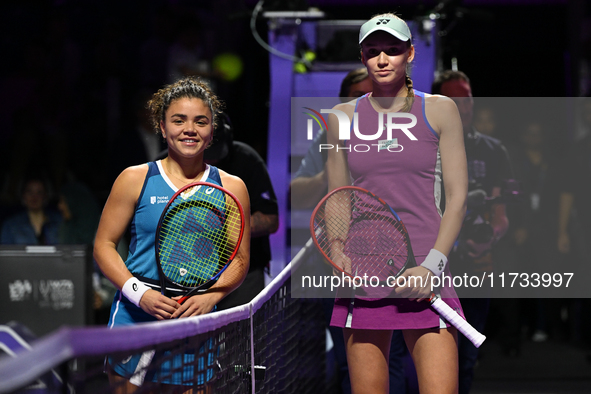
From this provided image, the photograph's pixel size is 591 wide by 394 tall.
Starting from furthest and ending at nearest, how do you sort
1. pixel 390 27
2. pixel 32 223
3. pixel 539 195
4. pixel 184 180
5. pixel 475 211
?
pixel 539 195 < pixel 32 223 < pixel 475 211 < pixel 184 180 < pixel 390 27

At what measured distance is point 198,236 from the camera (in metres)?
2.53

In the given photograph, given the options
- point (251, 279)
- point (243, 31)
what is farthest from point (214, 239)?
point (243, 31)

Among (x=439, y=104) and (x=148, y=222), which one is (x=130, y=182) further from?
(x=439, y=104)

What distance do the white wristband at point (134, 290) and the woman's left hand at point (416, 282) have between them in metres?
0.83

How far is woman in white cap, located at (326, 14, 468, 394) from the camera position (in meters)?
2.42

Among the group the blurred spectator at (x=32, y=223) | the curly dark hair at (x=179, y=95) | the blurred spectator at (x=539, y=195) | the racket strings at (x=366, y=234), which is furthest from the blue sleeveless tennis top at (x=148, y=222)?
the blurred spectator at (x=32, y=223)

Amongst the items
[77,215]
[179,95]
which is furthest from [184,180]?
[77,215]

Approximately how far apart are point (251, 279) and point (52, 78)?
4.73 meters

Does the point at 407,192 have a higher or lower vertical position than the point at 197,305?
higher

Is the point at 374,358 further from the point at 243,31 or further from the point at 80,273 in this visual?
the point at 243,31

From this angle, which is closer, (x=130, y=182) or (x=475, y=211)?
(x=130, y=182)

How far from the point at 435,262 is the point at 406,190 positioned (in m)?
0.27

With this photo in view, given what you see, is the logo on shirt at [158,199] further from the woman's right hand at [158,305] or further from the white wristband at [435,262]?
the white wristband at [435,262]

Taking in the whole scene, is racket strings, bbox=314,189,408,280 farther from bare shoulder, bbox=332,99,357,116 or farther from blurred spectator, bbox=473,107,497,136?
blurred spectator, bbox=473,107,497,136
